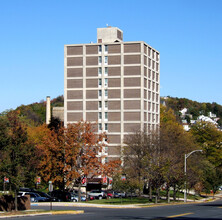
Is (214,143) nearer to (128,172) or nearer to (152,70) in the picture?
(152,70)

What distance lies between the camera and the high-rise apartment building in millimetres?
107062

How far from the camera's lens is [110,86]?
108188mm

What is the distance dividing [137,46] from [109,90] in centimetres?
1143

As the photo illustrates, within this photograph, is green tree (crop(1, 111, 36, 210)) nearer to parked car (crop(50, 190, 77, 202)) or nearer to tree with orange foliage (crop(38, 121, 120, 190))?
tree with orange foliage (crop(38, 121, 120, 190))

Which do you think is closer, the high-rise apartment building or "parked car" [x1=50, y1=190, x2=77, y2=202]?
"parked car" [x1=50, y1=190, x2=77, y2=202]

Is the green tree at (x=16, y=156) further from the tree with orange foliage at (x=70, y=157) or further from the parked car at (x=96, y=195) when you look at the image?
the parked car at (x=96, y=195)

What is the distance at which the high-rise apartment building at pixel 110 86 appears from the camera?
107062 millimetres

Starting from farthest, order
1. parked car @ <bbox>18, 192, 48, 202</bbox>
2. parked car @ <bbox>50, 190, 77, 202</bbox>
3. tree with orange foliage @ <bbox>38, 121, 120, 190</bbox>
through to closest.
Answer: parked car @ <bbox>50, 190, 77, 202</bbox> < tree with orange foliage @ <bbox>38, 121, 120, 190</bbox> < parked car @ <bbox>18, 192, 48, 202</bbox>

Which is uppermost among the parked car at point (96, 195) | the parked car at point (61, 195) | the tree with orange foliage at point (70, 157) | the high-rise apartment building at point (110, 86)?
the high-rise apartment building at point (110, 86)

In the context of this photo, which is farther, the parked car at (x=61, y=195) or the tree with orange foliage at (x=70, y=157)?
the parked car at (x=61, y=195)

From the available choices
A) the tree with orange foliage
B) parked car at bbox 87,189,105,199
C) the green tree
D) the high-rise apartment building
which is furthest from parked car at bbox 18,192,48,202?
the high-rise apartment building

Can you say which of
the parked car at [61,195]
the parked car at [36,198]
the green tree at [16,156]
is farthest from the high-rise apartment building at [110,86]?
the green tree at [16,156]

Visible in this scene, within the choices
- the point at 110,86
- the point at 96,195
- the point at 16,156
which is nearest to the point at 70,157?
the point at 96,195

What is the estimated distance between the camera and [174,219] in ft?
114
